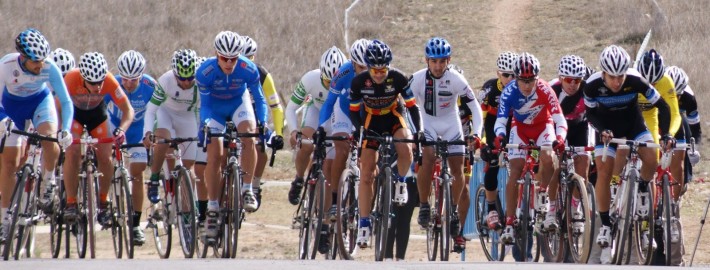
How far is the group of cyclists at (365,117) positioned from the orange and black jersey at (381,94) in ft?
0.04

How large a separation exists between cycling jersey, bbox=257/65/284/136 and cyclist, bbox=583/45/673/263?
294cm

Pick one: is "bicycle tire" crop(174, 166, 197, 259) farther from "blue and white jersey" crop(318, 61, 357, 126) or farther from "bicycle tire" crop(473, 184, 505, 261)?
"bicycle tire" crop(473, 184, 505, 261)

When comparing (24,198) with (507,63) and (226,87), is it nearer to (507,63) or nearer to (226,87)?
(226,87)

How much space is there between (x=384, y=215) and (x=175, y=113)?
11.2 ft

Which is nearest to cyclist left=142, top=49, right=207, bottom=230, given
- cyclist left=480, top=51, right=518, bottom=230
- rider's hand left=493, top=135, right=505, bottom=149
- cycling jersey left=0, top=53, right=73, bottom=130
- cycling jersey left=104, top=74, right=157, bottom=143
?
cycling jersey left=104, top=74, right=157, bottom=143

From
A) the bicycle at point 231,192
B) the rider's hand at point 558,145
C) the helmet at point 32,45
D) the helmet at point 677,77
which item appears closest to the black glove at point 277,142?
the bicycle at point 231,192

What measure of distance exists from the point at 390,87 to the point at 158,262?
326cm

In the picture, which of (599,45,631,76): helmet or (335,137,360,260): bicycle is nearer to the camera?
(599,45,631,76): helmet

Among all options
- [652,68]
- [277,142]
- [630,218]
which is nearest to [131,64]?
[277,142]

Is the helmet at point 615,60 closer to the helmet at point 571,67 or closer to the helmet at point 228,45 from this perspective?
the helmet at point 571,67

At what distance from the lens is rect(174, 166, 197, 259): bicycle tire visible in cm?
1392

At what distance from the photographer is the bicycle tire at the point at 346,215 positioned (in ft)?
45.6

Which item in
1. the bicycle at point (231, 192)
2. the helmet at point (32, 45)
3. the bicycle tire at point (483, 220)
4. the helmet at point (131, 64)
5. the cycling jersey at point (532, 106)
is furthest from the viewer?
the helmet at point (131, 64)

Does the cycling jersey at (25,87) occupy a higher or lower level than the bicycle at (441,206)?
higher
